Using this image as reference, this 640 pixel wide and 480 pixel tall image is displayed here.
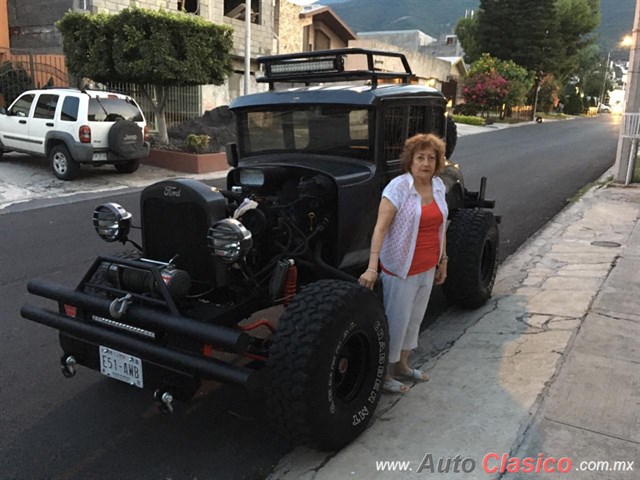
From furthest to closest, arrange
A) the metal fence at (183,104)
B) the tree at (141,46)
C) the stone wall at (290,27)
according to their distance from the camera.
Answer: the stone wall at (290,27) → the metal fence at (183,104) → the tree at (141,46)

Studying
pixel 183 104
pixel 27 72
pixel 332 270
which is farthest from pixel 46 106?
pixel 332 270

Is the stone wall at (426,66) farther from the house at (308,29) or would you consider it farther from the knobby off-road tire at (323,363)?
the knobby off-road tire at (323,363)

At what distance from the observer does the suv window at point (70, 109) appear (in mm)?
12156

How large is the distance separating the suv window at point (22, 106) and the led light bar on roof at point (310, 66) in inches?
418

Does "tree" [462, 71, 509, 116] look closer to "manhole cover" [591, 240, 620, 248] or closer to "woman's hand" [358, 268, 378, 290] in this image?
"manhole cover" [591, 240, 620, 248]

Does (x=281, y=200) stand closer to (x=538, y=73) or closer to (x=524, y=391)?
(x=524, y=391)

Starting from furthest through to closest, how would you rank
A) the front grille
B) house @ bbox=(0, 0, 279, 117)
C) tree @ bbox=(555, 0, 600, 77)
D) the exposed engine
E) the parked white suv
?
tree @ bbox=(555, 0, 600, 77)
house @ bbox=(0, 0, 279, 117)
the parked white suv
the front grille
the exposed engine

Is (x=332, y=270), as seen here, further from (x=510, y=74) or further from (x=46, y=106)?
(x=510, y=74)

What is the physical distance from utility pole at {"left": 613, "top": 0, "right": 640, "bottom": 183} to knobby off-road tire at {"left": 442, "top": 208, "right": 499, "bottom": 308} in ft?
28.6

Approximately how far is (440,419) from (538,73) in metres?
51.7

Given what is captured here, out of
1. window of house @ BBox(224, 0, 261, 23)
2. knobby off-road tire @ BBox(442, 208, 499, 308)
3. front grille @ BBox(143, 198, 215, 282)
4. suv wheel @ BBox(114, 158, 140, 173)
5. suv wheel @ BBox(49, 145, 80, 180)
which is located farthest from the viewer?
window of house @ BBox(224, 0, 261, 23)

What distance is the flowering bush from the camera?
38.3 meters

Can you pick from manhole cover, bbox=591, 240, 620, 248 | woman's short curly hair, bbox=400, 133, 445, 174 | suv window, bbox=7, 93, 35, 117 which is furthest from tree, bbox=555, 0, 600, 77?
woman's short curly hair, bbox=400, 133, 445, 174

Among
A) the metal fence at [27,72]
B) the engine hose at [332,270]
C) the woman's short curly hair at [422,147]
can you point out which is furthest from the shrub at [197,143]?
the woman's short curly hair at [422,147]
